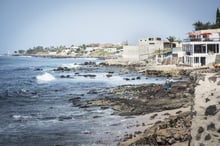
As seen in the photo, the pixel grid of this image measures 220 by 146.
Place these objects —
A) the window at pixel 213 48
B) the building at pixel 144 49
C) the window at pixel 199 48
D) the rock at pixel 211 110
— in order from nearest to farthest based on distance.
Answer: the rock at pixel 211 110 → the window at pixel 213 48 → the window at pixel 199 48 → the building at pixel 144 49

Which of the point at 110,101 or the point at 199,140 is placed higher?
the point at 199,140

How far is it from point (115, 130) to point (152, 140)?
7.32 metres

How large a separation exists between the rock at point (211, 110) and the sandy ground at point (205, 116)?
40 mm

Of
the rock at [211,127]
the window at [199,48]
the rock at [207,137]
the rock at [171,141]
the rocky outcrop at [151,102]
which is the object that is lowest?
the rocky outcrop at [151,102]

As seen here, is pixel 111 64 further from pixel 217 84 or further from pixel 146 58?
pixel 217 84

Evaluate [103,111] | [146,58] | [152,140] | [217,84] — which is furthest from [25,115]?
[146,58]

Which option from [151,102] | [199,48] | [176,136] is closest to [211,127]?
[176,136]

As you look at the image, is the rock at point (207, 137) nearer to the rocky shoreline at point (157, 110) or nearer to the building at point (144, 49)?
the rocky shoreline at point (157, 110)

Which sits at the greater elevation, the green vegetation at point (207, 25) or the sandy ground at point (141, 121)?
the green vegetation at point (207, 25)

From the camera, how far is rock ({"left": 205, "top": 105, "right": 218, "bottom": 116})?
256 inches

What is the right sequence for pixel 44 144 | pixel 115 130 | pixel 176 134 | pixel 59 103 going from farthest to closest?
1. pixel 59 103
2. pixel 115 130
3. pixel 44 144
4. pixel 176 134

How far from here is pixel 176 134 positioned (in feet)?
48.4

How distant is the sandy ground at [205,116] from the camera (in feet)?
20.3

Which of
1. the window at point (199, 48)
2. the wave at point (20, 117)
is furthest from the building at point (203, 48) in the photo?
the wave at point (20, 117)
